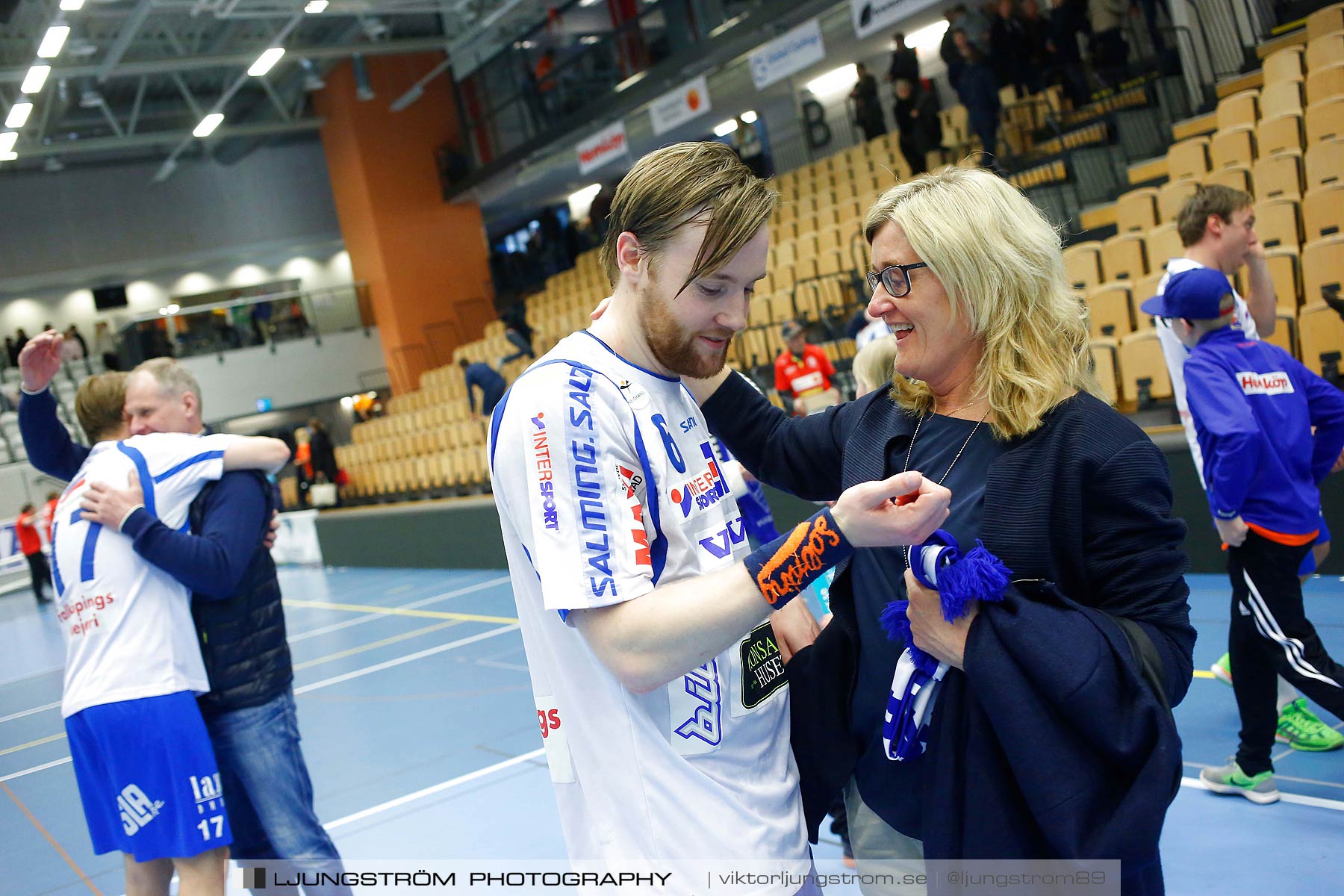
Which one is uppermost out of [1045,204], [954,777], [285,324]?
[285,324]

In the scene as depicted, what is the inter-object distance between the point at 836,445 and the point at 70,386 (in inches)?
978

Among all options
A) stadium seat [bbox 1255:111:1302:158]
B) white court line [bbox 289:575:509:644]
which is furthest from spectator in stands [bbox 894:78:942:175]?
white court line [bbox 289:575:509:644]

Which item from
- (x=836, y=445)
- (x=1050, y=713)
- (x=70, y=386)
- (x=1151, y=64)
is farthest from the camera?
(x=70, y=386)

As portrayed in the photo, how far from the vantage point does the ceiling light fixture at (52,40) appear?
1263cm

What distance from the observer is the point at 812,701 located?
163 cm

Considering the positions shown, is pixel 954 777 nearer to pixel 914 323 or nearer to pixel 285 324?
pixel 914 323

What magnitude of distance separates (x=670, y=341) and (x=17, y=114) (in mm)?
18483

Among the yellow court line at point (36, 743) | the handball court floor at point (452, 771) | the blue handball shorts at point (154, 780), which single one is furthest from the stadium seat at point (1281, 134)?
the yellow court line at point (36, 743)

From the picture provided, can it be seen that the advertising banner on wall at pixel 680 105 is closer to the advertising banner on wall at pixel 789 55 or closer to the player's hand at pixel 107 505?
the advertising banner on wall at pixel 789 55

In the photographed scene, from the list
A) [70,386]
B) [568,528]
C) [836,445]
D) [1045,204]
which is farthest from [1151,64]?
[70,386]

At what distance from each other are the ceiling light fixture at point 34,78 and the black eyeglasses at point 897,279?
1587cm

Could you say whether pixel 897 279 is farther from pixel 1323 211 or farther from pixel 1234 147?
pixel 1234 147

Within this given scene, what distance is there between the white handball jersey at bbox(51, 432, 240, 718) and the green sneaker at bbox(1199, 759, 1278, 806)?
3.13 meters

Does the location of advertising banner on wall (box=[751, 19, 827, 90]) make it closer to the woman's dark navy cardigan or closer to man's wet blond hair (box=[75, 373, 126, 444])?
man's wet blond hair (box=[75, 373, 126, 444])
